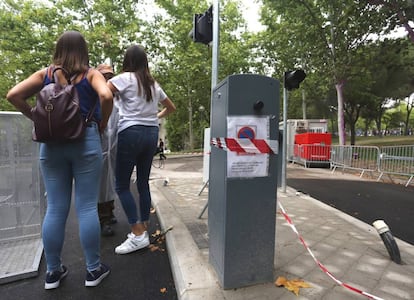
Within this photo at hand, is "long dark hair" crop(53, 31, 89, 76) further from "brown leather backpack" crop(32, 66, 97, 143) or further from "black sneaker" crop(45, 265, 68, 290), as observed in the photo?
"black sneaker" crop(45, 265, 68, 290)

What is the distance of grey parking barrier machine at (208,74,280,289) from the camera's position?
6.31 feet

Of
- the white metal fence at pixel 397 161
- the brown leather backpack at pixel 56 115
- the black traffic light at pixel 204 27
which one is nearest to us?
the brown leather backpack at pixel 56 115

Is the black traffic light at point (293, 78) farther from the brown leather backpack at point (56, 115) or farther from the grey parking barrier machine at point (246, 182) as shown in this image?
the brown leather backpack at point (56, 115)

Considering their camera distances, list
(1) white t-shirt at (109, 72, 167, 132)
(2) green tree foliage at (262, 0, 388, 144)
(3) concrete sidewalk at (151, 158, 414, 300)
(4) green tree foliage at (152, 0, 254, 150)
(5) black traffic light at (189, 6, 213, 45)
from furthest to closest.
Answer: (4) green tree foliage at (152, 0, 254, 150) → (2) green tree foliage at (262, 0, 388, 144) → (5) black traffic light at (189, 6, 213, 45) → (1) white t-shirt at (109, 72, 167, 132) → (3) concrete sidewalk at (151, 158, 414, 300)

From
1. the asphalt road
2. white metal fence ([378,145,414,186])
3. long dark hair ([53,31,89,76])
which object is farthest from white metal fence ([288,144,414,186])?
long dark hair ([53,31,89,76])

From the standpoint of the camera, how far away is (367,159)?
9.69m

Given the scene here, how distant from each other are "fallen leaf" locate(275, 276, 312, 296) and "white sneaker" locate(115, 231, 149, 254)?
55.8 inches

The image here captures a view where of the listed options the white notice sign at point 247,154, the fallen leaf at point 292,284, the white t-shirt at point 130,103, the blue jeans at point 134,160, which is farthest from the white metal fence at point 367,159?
the white t-shirt at point 130,103

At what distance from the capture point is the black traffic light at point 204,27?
3510 mm

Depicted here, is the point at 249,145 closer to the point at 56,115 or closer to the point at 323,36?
the point at 56,115

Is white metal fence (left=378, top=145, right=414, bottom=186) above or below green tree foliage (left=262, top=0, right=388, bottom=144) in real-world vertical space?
below

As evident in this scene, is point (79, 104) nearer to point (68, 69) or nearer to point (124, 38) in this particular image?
point (68, 69)

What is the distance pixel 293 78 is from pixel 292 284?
4190 millimetres

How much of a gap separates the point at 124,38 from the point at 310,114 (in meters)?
24.0
